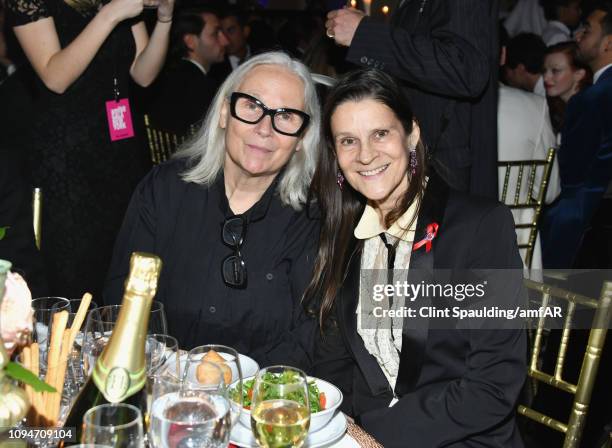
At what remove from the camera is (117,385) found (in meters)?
1.17

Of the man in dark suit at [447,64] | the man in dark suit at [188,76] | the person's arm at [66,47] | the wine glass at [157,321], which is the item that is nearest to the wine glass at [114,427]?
the wine glass at [157,321]

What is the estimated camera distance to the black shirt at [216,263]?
2250 mm


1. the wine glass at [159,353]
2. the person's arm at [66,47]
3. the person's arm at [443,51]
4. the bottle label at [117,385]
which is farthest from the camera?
the person's arm at [66,47]

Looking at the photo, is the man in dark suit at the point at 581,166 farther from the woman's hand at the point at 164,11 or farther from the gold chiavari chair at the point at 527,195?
the woman's hand at the point at 164,11

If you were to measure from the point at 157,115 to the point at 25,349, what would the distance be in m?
3.39

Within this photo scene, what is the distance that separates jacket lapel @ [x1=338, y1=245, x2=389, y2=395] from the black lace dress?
4.94 feet

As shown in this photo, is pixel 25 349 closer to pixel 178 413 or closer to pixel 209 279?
pixel 178 413

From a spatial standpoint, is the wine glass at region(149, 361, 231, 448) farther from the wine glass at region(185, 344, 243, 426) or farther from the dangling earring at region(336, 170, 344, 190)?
the dangling earring at region(336, 170, 344, 190)

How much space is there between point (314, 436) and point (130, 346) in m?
0.48

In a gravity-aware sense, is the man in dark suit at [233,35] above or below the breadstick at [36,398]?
above

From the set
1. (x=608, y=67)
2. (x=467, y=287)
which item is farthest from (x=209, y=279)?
(x=608, y=67)

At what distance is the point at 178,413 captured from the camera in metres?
1.16

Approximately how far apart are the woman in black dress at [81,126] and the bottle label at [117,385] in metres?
2.06

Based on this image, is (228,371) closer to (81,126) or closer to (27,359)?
(27,359)
